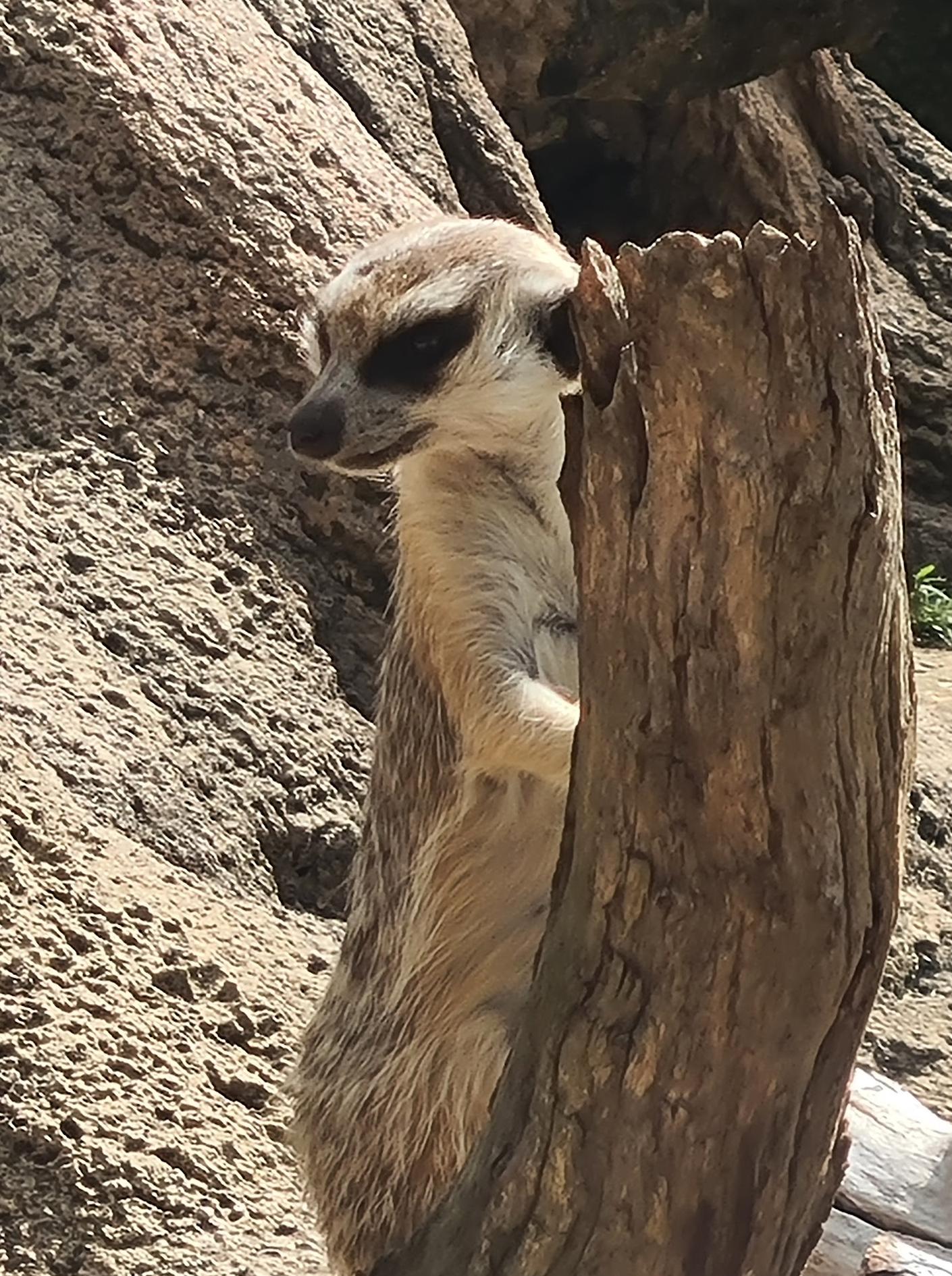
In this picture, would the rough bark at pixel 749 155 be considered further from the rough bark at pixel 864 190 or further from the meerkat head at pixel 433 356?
the meerkat head at pixel 433 356

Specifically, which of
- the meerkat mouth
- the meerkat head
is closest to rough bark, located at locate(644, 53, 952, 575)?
the meerkat head

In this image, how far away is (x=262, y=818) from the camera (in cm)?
321

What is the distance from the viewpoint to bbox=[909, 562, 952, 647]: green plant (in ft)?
17.6

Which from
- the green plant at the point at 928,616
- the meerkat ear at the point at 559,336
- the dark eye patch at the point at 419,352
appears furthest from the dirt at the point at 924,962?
the dark eye patch at the point at 419,352

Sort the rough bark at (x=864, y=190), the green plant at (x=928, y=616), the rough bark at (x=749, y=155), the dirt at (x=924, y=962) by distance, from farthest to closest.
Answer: the rough bark at (x=864, y=190), the green plant at (x=928, y=616), the rough bark at (x=749, y=155), the dirt at (x=924, y=962)

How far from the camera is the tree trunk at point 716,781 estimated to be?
1.42m

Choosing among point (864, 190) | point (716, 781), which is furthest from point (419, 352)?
point (864, 190)

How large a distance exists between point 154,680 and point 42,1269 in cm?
105

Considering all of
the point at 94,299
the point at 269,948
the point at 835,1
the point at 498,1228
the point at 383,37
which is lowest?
the point at 269,948

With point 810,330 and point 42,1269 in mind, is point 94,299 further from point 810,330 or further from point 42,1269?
point 810,330

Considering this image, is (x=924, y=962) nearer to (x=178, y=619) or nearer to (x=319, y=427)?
(x=178, y=619)

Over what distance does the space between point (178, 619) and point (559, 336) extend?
133 centimetres

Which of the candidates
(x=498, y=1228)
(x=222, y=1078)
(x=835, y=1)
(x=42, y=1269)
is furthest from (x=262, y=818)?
(x=835, y=1)

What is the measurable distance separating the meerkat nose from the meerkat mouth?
0.02m
